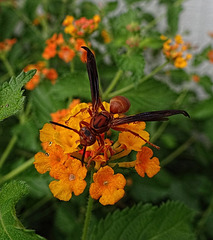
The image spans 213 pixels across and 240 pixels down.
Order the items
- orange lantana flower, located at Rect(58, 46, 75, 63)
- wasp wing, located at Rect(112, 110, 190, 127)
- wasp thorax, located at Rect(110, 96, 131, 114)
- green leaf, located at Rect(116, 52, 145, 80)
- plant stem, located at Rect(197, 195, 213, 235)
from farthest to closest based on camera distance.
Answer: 1. plant stem, located at Rect(197, 195, 213, 235)
2. orange lantana flower, located at Rect(58, 46, 75, 63)
3. green leaf, located at Rect(116, 52, 145, 80)
4. wasp thorax, located at Rect(110, 96, 131, 114)
5. wasp wing, located at Rect(112, 110, 190, 127)

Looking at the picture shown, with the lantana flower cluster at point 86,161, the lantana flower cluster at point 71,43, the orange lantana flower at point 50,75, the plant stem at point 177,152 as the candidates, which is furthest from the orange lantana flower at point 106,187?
the plant stem at point 177,152

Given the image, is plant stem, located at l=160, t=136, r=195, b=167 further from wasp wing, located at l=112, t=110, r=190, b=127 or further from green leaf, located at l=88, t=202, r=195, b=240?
wasp wing, located at l=112, t=110, r=190, b=127

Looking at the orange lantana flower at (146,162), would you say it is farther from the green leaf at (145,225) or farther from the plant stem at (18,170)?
the plant stem at (18,170)

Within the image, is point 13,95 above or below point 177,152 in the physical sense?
above

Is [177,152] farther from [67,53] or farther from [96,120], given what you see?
[96,120]

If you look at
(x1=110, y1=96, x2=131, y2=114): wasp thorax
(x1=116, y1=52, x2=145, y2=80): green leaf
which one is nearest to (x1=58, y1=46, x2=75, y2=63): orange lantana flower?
(x1=116, y1=52, x2=145, y2=80): green leaf

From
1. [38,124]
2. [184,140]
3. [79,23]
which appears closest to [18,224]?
[38,124]

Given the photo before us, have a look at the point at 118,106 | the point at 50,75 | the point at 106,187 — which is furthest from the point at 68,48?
the point at 106,187
